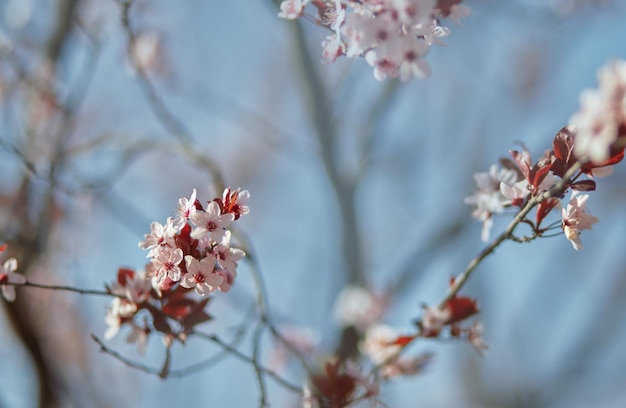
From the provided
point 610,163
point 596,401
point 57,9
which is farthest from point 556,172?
point 596,401

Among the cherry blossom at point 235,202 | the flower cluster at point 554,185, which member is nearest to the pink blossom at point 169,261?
the cherry blossom at point 235,202

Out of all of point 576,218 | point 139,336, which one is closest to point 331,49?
point 576,218

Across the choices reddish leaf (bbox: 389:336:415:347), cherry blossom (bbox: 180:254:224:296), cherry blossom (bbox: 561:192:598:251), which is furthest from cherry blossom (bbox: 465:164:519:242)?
cherry blossom (bbox: 180:254:224:296)

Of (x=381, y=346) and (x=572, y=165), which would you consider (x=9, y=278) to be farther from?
(x=572, y=165)

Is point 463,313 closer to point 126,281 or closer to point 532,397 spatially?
point 126,281

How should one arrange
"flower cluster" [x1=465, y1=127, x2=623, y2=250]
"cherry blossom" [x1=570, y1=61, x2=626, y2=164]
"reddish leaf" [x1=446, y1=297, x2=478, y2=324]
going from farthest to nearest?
"reddish leaf" [x1=446, y1=297, x2=478, y2=324] < "flower cluster" [x1=465, y1=127, x2=623, y2=250] < "cherry blossom" [x1=570, y1=61, x2=626, y2=164]

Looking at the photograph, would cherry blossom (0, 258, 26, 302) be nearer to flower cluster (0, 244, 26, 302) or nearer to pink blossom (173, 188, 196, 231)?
flower cluster (0, 244, 26, 302)
